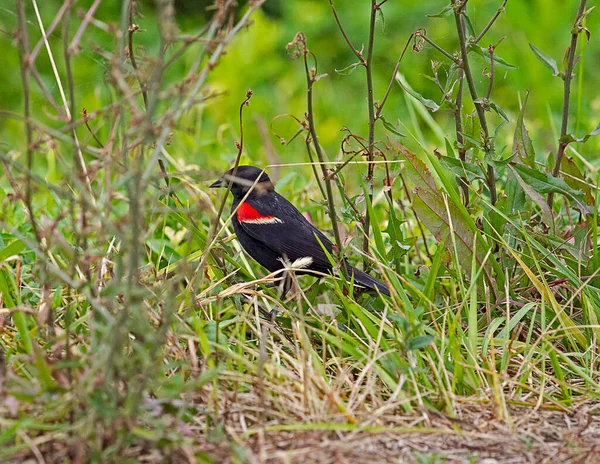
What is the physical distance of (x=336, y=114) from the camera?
693cm

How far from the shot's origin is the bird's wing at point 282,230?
12.1 ft

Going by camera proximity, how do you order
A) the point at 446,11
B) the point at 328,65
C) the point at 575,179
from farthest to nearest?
the point at 328,65
the point at 575,179
the point at 446,11

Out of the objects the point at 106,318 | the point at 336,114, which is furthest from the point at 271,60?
the point at 106,318

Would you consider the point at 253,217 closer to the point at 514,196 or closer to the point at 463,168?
the point at 463,168

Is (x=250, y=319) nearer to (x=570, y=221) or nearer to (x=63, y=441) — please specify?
(x=63, y=441)

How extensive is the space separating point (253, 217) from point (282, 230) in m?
0.16

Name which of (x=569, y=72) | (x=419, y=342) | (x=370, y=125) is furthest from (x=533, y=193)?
(x=419, y=342)

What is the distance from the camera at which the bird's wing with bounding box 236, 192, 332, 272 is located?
369 centimetres

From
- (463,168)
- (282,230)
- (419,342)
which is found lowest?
(419,342)

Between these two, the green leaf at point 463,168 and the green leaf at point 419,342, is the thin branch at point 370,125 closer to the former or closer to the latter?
the green leaf at point 463,168

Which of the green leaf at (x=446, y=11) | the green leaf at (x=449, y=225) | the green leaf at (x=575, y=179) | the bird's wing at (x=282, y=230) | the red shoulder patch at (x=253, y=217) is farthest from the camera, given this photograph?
the red shoulder patch at (x=253, y=217)

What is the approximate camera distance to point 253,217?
389cm

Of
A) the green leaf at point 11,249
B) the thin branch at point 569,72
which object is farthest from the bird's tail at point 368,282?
the green leaf at point 11,249

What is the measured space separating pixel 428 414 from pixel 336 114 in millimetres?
4835
